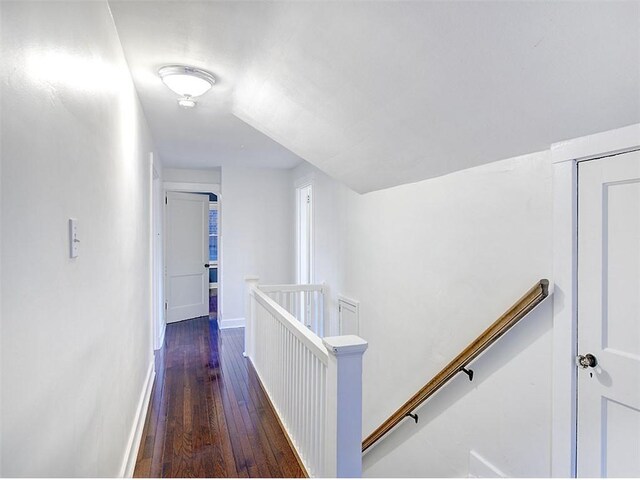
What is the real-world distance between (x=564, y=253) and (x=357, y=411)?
1150 mm

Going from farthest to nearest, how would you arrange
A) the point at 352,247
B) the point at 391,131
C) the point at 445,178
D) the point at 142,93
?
Answer: 1. the point at 352,247
2. the point at 142,93
3. the point at 445,178
4. the point at 391,131

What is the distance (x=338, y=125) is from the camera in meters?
2.33

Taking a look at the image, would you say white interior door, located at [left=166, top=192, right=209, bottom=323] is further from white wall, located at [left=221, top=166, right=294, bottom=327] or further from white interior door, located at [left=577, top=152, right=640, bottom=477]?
white interior door, located at [left=577, top=152, right=640, bottom=477]

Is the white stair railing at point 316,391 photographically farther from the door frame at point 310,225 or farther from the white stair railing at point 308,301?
the door frame at point 310,225

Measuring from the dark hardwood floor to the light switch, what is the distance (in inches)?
65.4

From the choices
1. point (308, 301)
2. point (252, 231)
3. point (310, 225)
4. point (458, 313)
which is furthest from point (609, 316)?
point (252, 231)

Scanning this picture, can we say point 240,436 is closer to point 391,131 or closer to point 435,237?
point 435,237

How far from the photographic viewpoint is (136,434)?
2422 millimetres

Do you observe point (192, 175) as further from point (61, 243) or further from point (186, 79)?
point (61, 243)

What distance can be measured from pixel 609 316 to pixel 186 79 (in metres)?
2.55

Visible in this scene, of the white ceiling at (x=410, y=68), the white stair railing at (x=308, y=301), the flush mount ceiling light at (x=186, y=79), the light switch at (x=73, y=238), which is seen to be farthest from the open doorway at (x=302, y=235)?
the light switch at (x=73, y=238)

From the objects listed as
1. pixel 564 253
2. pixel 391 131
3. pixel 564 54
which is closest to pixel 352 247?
pixel 391 131

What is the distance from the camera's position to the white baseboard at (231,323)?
18.7ft

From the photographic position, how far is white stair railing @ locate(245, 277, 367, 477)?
5.53 ft
